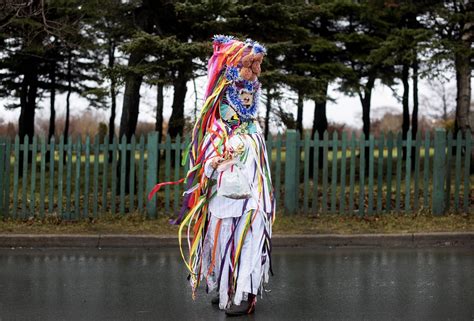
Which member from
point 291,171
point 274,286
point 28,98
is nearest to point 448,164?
point 291,171

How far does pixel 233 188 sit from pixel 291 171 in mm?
6179

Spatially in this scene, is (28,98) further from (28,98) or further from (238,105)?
(238,105)

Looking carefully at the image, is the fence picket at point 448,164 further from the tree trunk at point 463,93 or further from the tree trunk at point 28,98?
the tree trunk at point 28,98

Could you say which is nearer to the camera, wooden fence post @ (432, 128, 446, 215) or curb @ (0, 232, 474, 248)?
curb @ (0, 232, 474, 248)

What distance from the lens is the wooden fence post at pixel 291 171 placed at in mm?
11773

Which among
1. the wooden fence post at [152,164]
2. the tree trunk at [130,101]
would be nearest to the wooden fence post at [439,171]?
the wooden fence post at [152,164]

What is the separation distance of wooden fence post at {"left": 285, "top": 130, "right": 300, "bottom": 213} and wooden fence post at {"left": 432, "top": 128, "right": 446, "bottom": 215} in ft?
7.58

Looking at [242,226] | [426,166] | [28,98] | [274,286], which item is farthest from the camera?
[28,98]

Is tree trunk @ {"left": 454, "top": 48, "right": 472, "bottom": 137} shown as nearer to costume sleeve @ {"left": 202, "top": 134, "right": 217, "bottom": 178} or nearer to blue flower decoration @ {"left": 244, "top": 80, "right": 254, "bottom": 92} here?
blue flower decoration @ {"left": 244, "top": 80, "right": 254, "bottom": 92}

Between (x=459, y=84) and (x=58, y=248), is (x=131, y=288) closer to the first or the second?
(x=58, y=248)

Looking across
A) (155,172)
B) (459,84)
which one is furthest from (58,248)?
(459,84)

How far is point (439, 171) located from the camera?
39.3 feet

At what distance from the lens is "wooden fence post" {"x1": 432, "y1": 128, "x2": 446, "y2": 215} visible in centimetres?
1188

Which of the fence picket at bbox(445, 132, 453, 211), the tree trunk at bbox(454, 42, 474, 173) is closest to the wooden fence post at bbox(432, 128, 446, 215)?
the fence picket at bbox(445, 132, 453, 211)
